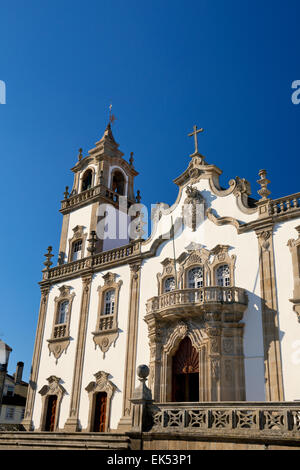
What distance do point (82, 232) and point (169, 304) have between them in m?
10.9

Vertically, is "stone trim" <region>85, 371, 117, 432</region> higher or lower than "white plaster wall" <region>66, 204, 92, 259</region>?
lower

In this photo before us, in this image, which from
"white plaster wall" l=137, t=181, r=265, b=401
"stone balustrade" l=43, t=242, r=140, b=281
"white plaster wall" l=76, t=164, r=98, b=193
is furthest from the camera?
"white plaster wall" l=76, t=164, r=98, b=193

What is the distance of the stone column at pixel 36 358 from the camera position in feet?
81.4

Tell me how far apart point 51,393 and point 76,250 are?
8.79m

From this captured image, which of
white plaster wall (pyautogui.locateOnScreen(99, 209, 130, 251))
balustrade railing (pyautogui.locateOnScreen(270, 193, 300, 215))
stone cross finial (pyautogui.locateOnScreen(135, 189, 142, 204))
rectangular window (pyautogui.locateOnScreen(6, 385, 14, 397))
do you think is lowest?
rectangular window (pyautogui.locateOnScreen(6, 385, 14, 397))

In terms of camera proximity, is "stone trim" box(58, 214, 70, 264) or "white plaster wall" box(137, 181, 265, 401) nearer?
"white plaster wall" box(137, 181, 265, 401)

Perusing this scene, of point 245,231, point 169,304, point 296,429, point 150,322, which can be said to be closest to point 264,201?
point 245,231

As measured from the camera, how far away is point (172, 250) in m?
22.2

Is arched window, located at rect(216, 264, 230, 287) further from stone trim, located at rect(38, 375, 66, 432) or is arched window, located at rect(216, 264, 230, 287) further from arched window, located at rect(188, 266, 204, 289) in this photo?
stone trim, located at rect(38, 375, 66, 432)

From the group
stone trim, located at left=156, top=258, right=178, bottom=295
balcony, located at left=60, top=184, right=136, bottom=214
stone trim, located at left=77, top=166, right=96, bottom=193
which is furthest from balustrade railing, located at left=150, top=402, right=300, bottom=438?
stone trim, located at left=77, top=166, right=96, bottom=193

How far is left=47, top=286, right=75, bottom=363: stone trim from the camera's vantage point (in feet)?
81.7

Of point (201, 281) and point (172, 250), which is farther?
point (172, 250)

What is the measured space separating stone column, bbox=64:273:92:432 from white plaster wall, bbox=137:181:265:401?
394 centimetres
